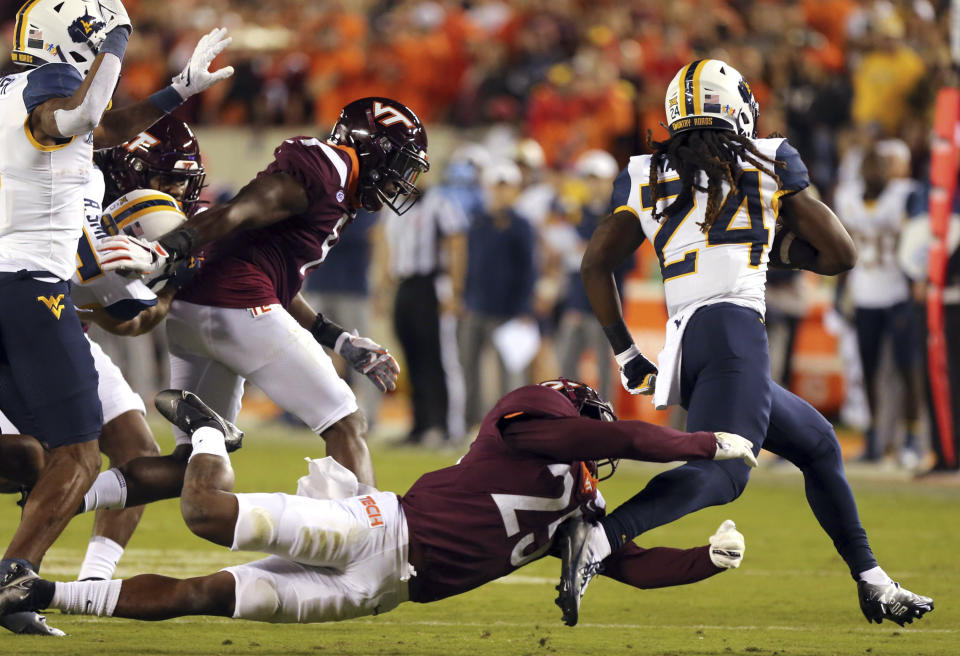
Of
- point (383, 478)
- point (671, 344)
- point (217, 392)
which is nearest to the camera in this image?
point (671, 344)

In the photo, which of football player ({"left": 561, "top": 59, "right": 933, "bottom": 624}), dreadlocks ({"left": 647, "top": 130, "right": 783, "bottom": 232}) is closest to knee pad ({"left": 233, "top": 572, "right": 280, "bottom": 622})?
football player ({"left": 561, "top": 59, "right": 933, "bottom": 624})

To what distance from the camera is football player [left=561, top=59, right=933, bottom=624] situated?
462 cm

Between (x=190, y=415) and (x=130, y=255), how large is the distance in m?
0.62

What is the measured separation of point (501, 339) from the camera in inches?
450

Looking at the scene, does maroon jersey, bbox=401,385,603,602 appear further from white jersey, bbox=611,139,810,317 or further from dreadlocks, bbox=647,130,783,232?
dreadlocks, bbox=647,130,783,232

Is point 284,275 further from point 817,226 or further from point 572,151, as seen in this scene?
point 572,151

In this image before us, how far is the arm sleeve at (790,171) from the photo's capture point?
15.7ft

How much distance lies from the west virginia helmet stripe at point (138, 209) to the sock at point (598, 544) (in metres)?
2.01

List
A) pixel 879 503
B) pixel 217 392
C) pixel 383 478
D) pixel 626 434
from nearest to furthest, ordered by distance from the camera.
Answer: pixel 626 434
pixel 217 392
pixel 879 503
pixel 383 478

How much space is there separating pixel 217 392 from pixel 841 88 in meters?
7.91

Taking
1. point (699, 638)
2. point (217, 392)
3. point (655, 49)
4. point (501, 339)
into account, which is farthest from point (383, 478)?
point (655, 49)

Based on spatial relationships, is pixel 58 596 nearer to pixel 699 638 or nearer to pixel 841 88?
pixel 699 638

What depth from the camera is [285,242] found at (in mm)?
5391

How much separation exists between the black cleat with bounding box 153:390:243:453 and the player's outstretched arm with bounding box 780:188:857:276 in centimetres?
191
